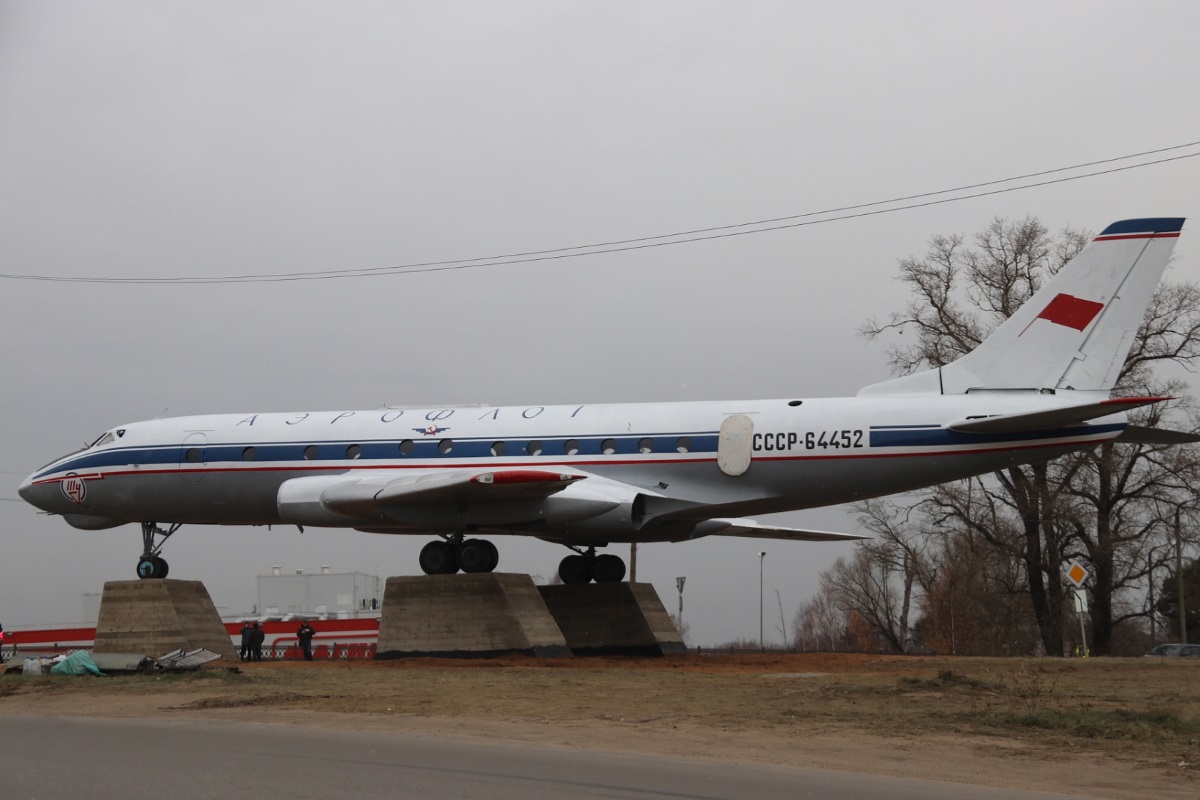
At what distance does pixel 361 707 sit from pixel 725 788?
666 cm

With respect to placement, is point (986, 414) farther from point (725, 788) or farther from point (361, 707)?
point (725, 788)

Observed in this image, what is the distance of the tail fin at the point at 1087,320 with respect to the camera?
59.5 feet

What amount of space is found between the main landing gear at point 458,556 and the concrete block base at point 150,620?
4889mm

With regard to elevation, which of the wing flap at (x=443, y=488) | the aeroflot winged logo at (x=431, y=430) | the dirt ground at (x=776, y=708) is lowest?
the dirt ground at (x=776, y=708)

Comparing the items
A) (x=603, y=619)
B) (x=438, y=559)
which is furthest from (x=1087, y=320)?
(x=438, y=559)

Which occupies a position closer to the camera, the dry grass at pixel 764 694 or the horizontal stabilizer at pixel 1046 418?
the dry grass at pixel 764 694

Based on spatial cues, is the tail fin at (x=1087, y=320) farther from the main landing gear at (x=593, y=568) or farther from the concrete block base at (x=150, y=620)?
the concrete block base at (x=150, y=620)

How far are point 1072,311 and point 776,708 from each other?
30.1 ft

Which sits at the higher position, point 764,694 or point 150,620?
point 150,620

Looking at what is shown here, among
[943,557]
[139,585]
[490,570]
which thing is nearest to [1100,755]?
[490,570]

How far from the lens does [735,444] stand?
2019 cm

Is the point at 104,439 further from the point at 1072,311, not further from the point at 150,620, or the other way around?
the point at 1072,311

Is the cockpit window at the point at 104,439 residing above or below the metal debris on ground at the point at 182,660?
above

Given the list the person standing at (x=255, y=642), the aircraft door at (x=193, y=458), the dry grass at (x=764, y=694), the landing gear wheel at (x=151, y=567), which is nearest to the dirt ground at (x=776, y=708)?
the dry grass at (x=764, y=694)
